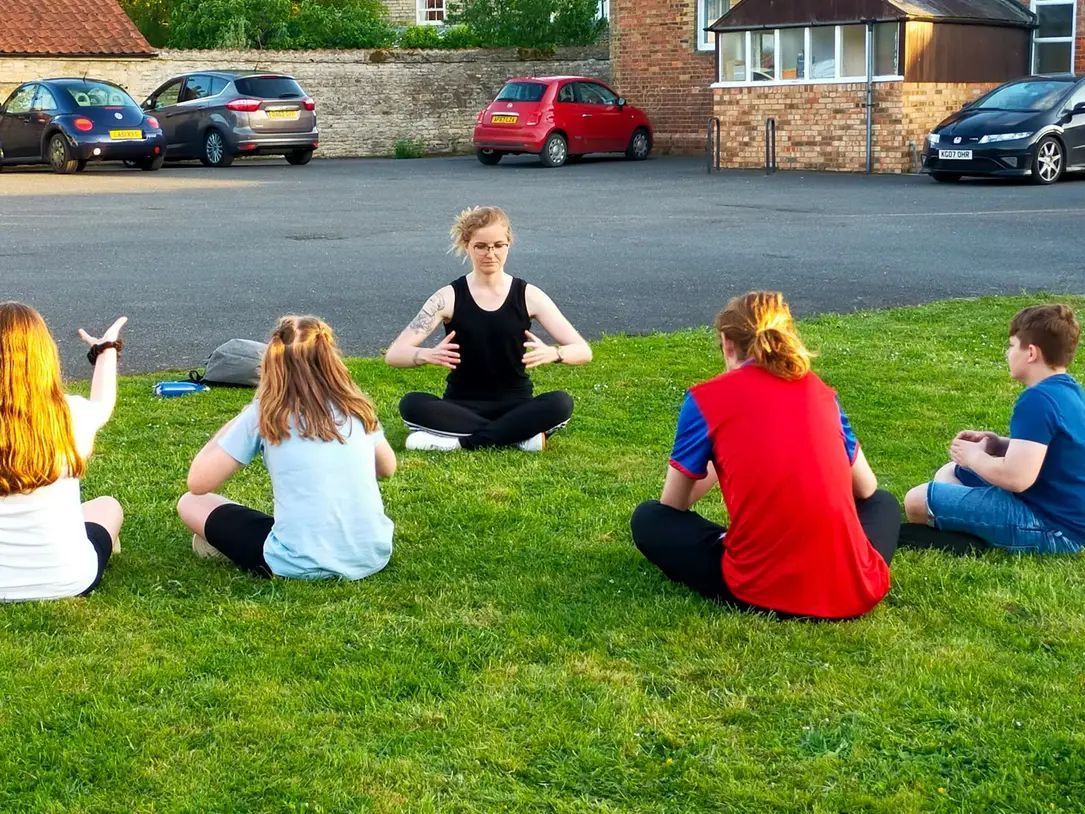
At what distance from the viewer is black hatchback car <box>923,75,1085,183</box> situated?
77.8 feet

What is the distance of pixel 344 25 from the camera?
4078 centimetres

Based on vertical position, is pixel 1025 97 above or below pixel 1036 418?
above

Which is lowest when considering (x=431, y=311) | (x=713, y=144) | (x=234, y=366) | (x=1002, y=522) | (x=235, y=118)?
(x=1002, y=522)

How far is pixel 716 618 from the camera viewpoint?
4.84 m

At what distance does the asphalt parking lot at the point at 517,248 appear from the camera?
11555 mm

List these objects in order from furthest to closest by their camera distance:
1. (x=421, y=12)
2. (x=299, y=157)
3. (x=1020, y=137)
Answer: (x=421, y=12)
(x=299, y=157)
(x=1020, y=137)

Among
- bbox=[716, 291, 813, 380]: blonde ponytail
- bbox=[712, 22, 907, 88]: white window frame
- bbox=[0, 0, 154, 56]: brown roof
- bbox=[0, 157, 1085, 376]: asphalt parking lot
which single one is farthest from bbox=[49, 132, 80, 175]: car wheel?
bbox=[716, 291, 813, 380]: blonde ponytail

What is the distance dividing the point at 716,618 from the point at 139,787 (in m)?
1.96

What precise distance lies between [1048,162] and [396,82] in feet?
61.5

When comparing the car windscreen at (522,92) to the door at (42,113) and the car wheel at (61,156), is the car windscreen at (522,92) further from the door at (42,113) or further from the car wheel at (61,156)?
the door at (42,113)

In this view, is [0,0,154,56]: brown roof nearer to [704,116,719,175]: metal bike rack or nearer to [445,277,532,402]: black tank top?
[704,116,719,175]: metal bike rack

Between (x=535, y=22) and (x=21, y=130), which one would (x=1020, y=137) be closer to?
(x=21, y=130)

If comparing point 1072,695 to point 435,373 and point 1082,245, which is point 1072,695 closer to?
point 435,373

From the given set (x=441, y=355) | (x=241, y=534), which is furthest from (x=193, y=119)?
(x=241, y=534)
